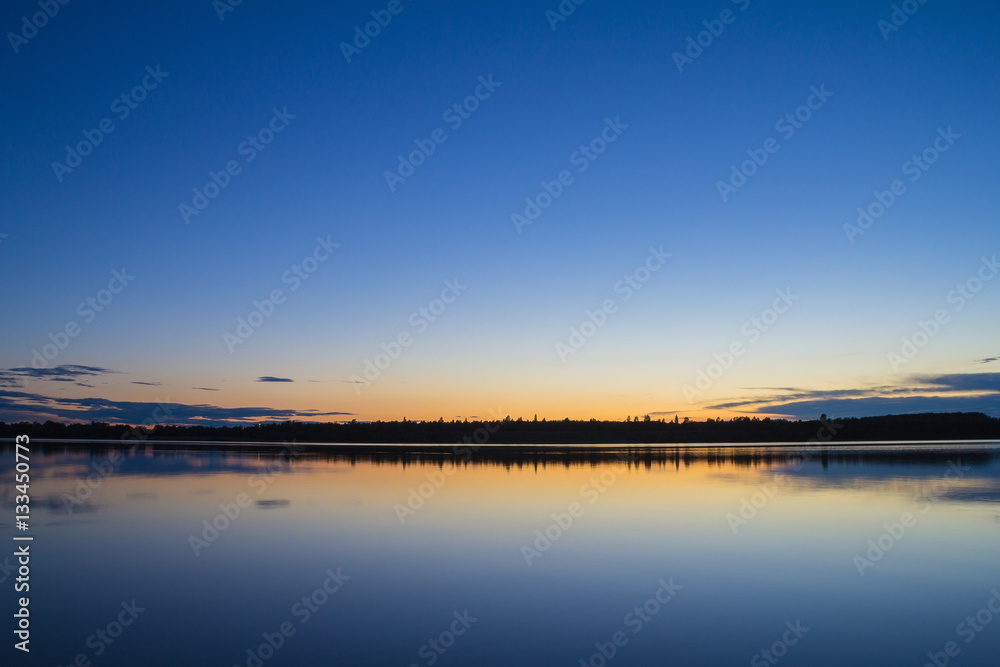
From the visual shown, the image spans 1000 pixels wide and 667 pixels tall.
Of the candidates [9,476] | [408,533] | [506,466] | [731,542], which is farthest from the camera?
[506,466]

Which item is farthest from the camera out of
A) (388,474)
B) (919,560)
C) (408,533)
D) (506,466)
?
(506,466)

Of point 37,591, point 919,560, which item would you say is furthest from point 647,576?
point 37,591

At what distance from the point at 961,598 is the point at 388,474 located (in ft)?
70.2

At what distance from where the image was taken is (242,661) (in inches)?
264

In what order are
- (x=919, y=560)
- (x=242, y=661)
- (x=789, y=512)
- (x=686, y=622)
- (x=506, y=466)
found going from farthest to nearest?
(x=506, y=466) < (x=789, y=512) < (x=919, y=560) < (x=686, y=622) < (x=242, y=661)

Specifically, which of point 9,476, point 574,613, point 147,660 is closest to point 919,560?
point 574,613

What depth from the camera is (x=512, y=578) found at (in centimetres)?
1003

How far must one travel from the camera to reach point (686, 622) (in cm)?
799

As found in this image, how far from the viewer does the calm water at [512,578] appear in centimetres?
715

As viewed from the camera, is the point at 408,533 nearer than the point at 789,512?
Yes

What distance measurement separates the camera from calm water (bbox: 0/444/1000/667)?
23.5 feet

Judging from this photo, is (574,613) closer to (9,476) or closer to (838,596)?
(838,596)

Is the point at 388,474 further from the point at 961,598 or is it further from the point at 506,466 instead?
the point at 961,598

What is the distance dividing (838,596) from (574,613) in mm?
3802
